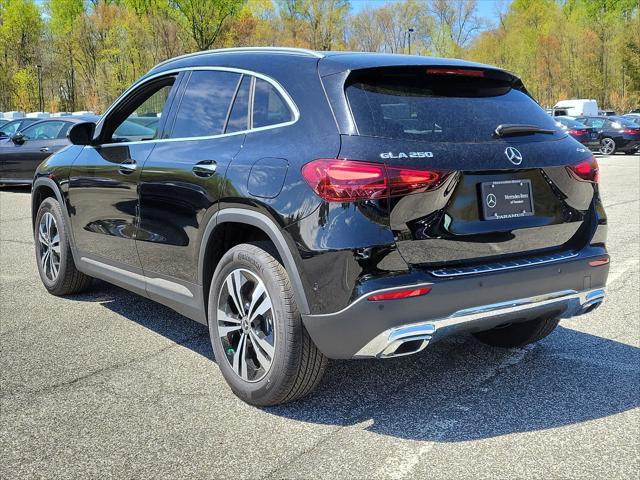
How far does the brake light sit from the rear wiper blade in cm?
34

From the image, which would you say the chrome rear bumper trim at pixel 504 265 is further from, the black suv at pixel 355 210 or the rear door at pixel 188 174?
the rear door at pixel 188 174

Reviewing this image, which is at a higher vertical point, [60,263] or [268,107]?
[268,107]

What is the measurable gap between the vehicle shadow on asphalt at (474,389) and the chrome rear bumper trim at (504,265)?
75 cm

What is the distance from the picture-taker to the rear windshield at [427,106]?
3.27 metres

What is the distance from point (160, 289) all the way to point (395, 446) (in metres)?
1.82

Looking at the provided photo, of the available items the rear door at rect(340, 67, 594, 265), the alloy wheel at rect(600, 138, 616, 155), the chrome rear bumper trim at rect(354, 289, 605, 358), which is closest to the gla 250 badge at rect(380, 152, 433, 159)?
the rear door at rect(340, 67, 594, 265)

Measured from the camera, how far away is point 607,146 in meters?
28.2

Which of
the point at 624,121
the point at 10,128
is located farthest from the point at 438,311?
the point at 624,121

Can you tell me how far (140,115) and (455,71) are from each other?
2446mm

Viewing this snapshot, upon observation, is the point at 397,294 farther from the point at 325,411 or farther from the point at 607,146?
the point at 607,146

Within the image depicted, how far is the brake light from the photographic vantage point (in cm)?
354

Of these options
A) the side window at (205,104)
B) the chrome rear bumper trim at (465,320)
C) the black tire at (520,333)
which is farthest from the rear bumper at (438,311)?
the side window at (205,104)

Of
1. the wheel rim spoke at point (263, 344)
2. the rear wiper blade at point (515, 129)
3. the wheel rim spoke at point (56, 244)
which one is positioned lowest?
the wheel rim spoke at point (263, 344)

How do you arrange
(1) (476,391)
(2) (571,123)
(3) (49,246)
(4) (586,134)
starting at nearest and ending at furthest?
(1) (476,391) < (3) (49,246) < (4) (586,134) < (2) (571,123)
